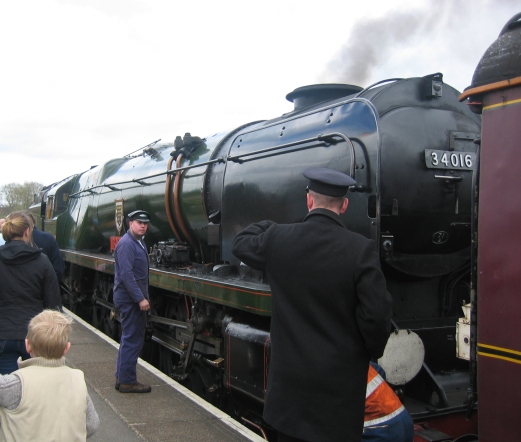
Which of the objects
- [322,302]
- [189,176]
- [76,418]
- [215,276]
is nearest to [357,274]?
[322,302]

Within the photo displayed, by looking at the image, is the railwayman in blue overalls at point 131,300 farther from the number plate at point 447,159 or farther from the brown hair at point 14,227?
the number plate at point 447,159

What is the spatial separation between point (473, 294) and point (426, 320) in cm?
132

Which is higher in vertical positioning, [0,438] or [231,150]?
[231,150]

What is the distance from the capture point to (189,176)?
614 centimetres

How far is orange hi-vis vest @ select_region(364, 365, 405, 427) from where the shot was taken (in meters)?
2.70

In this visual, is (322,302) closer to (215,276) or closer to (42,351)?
(42,351)

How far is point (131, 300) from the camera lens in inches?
195

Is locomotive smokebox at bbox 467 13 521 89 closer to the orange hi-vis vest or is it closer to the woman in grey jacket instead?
the orange hi-vis vest

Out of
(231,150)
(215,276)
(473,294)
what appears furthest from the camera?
(231,150)

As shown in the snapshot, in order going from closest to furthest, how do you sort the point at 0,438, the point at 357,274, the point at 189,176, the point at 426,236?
the point at 357,274 → the point at 0,438 → the point at 426,236 → the point at 189,176

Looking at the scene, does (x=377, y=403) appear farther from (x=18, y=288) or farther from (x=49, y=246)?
(x=49, y=246)

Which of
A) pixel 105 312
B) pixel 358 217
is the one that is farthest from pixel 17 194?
pixel 358 217

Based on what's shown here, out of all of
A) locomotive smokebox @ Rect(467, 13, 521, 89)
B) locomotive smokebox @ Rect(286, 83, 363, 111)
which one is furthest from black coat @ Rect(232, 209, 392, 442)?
locomotive smokebox @ Rect(286, 83, 363, 111)

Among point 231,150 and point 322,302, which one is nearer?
point 322,302
